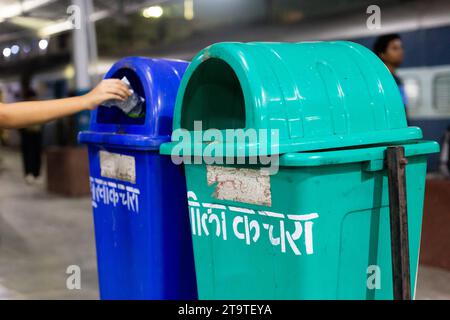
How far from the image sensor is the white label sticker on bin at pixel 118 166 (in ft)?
8.69

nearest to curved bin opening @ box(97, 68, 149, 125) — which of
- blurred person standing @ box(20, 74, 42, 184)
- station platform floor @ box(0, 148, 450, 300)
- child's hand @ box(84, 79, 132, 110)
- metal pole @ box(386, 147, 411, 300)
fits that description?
child's hand @ box(84, 79, 132, 110)

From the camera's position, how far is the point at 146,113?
104 inches

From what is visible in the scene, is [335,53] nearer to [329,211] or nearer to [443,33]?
[329,211]

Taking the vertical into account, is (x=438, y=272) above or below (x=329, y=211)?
below

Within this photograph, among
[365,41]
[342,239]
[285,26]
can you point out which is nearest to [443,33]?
[365,41]

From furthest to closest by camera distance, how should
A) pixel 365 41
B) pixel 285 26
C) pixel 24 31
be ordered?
pixel 24 31 < pixel 285 26 < pixel 365 41

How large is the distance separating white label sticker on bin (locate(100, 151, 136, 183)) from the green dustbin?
0.28 m

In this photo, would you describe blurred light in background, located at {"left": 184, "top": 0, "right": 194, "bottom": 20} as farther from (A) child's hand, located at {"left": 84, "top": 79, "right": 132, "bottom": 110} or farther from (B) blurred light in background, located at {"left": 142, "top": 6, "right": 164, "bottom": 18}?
(A) child's hand, located at {"left": 84, "top": 79, "right": 132, "bottom": 110}

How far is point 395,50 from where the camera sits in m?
4.12

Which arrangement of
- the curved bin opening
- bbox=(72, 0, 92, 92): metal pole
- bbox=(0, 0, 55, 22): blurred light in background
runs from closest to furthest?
1. the curved bin opening
2. bbox=(72, 0, 92, 92): metal pole
3. bbox=(0, 0, 55, 22): blurred light in background

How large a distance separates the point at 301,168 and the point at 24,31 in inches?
814

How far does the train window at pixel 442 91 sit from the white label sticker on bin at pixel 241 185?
617 centimetres

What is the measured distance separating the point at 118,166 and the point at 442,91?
599 centimetres

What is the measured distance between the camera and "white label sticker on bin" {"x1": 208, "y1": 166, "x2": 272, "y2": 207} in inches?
80.7
